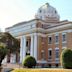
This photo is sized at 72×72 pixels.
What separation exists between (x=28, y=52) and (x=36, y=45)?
4482mm

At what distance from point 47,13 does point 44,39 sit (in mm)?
9859

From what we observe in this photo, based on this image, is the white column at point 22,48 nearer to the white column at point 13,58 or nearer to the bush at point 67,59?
the white column at point 13,58

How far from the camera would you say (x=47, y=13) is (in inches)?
2377

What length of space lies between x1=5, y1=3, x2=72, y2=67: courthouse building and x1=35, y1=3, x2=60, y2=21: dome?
2.22m

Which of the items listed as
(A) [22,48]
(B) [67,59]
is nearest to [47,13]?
(A) [22,48]

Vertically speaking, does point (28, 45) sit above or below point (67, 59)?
above

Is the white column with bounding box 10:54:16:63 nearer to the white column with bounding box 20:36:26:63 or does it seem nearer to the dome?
the white column with bounding box 20:36:26:63

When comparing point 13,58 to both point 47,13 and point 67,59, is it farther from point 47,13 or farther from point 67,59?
point 67,59

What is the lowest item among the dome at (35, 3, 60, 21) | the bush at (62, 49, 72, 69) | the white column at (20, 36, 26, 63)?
the bush at (62, 49, 72, 69)

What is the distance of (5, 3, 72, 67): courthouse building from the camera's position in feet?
158

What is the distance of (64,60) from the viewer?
2522 cm

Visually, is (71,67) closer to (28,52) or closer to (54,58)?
(54,58)

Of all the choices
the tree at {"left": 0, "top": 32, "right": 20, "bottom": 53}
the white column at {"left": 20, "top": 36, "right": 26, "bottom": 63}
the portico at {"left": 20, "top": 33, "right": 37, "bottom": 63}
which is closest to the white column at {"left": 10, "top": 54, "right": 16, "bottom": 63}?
the tree at {"left": 0, "top": 32, "right": 20, "bottom": 53}

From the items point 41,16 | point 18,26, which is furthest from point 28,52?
point 41,16
